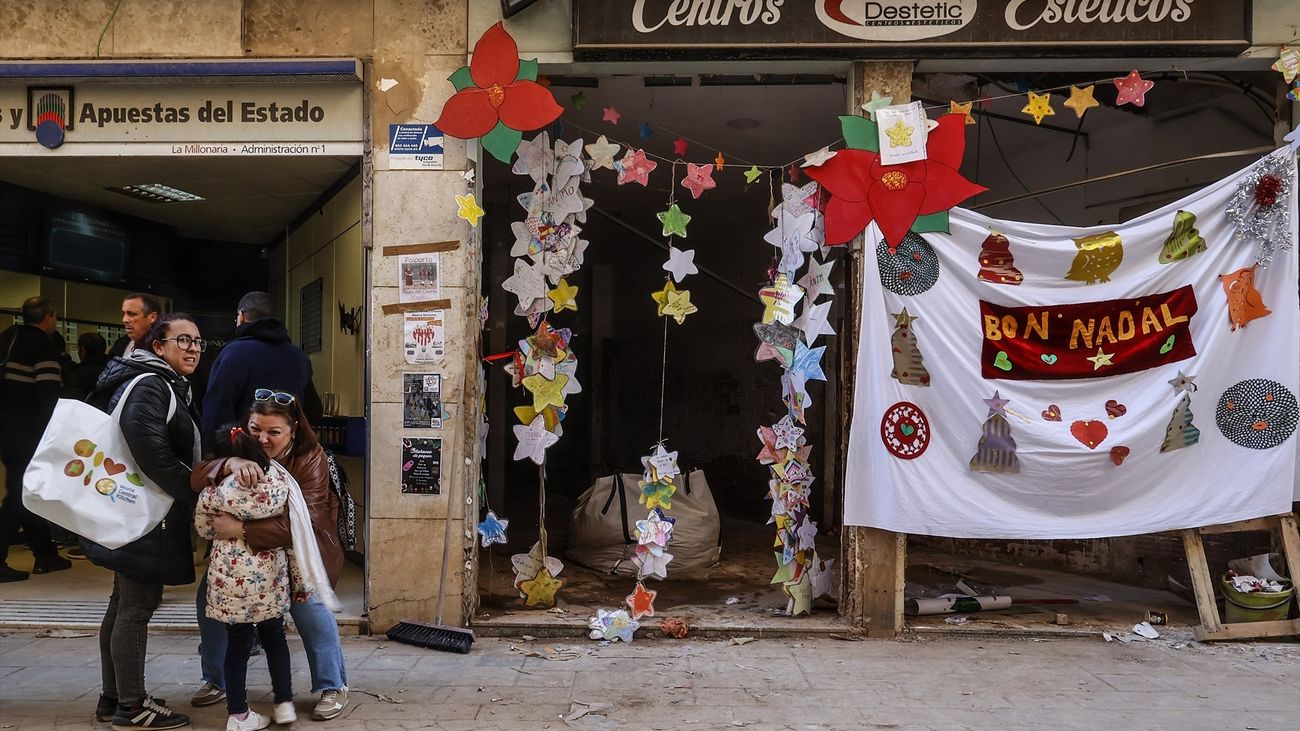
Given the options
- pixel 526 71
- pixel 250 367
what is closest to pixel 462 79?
pixel 526 71

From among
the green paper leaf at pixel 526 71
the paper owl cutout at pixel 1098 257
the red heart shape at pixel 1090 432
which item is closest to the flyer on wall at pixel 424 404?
the green paper leaf at pixel 526 71

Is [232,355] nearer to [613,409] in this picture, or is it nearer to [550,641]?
[550,641]

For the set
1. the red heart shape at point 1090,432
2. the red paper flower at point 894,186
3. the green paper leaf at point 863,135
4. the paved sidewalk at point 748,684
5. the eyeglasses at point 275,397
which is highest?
the green paper leaf at point 863,135

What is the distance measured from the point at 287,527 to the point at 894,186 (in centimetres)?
386

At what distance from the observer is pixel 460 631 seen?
5301 millimetres

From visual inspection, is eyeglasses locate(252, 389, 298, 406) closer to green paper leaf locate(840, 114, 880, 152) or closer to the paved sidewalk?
the paved sidewalk

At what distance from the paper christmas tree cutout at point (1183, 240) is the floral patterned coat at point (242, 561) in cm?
503

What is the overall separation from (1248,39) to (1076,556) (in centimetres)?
422

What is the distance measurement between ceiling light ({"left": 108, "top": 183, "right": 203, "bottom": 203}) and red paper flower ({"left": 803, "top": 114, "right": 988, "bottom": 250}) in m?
5.12

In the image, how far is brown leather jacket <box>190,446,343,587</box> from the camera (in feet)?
12.3

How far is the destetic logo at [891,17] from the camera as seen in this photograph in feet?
18.1

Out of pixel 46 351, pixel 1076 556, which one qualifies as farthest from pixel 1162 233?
pixel 46 351

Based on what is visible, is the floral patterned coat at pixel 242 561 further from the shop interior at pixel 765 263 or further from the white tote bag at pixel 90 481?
the shop interior at pixel 765 263

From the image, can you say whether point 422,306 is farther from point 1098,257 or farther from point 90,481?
point 1098,257
